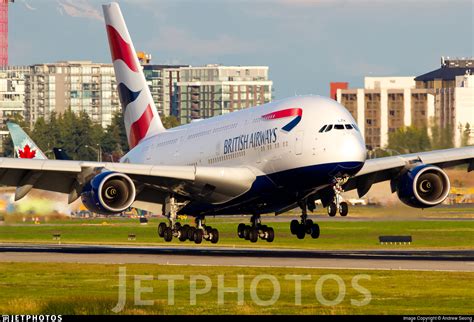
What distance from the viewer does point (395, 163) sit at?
218ft

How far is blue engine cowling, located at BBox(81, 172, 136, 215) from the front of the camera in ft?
206

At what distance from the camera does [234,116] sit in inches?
2672

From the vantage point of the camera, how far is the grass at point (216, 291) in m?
39.8

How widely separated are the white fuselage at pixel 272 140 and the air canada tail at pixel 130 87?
22.4ft

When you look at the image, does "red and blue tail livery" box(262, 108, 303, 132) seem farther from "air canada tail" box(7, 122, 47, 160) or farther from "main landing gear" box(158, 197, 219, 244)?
"air canada tail" box(7, 122, 47, 160)

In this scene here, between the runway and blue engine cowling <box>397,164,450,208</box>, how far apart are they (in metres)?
2.71

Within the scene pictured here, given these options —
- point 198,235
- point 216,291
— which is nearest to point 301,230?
point 198,235

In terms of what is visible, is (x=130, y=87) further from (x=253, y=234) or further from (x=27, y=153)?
(x=253, y=234)

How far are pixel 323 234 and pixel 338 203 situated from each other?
36075 mm

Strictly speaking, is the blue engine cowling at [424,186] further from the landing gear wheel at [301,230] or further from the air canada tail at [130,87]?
the air canada tail at [130,87]

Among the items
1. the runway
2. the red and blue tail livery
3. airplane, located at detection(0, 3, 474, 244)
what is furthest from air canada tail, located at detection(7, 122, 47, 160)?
the red and blue tail livery

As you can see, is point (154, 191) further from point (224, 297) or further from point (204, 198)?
point (224, 297)

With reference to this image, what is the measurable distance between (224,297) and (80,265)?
15402mm

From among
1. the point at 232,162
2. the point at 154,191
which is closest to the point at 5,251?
the point at 154,191
